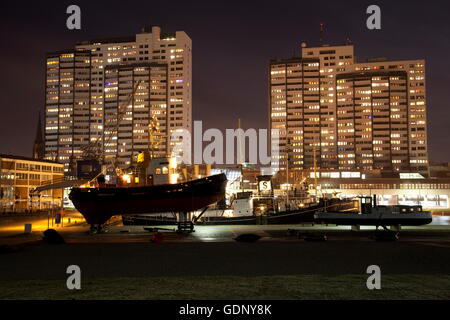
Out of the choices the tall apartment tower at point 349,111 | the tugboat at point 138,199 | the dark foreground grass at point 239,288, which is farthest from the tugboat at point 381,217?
the tall apartment tower at point 349,111

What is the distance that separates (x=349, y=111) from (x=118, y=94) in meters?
92.2

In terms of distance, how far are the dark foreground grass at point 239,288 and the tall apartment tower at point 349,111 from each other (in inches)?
5468

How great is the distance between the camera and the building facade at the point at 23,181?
5847cm

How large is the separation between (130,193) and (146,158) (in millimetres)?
6405

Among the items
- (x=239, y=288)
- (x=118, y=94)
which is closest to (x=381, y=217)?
(x=239, y=288)

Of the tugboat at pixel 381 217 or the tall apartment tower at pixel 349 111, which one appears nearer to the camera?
the tugboat at pixel 381 217

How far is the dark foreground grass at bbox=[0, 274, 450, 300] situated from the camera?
9547 millimetres

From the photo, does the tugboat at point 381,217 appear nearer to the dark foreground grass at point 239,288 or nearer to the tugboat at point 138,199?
the tugboat at point 138,199

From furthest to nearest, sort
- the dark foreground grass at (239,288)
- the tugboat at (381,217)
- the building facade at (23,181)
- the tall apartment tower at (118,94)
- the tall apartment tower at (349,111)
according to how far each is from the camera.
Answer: the tall apartment tower at (118,94), the tall apartment tower at (349,111), the building facade at (23,181), the tugboat at (381,217), the dark foreground grass at (239,288)

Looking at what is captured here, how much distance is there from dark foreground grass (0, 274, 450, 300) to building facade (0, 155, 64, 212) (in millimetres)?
47122

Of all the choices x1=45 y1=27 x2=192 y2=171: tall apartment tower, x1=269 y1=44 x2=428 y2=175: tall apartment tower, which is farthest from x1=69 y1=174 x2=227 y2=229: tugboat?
x1=45 y1=27 x2=192 y2=171: tall apartment tower

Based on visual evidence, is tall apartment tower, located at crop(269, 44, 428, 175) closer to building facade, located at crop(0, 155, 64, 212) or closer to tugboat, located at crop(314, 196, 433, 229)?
building facade, located at crop(0, 155, 64, 212)

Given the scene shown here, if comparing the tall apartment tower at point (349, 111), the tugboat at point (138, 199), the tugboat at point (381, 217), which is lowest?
the tugboat at point (381, 217)

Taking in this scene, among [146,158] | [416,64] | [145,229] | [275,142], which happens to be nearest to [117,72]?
[275,142]
